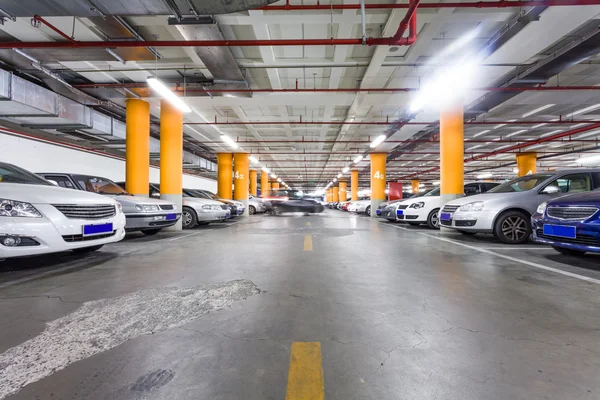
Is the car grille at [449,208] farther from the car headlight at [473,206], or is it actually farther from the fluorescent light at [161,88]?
the fluorescent light at [161,88]

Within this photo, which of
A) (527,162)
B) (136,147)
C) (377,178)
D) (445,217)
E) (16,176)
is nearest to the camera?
(16,176)

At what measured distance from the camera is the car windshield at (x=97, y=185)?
5406mm

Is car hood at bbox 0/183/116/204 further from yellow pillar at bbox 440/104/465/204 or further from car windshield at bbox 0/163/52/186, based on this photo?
yellow pillar at bbox 440/104/465/204

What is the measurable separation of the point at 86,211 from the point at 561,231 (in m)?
6.43

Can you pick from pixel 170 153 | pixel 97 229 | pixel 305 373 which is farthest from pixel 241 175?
pixel 305 373

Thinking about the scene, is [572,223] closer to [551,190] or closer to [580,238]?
[580,238]

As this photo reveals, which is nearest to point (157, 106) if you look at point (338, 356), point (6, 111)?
point (6, 111)

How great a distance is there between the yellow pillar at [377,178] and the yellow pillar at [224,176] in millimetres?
9926

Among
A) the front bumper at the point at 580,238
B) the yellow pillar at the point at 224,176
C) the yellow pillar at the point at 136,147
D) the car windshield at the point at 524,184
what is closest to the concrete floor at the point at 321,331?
the front bumper at the point at 580,238

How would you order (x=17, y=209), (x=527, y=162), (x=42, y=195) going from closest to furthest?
1. (x=17, y=209)
2. (x=42, y=195)
3. (x=527, y=162)

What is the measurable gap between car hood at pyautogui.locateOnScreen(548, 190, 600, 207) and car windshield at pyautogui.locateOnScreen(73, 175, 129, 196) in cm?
804

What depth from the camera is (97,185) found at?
567 centimetres

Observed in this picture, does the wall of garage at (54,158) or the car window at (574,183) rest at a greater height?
the wall of garage at (54,158)

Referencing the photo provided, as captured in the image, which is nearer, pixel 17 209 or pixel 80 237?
pixel 17 209
